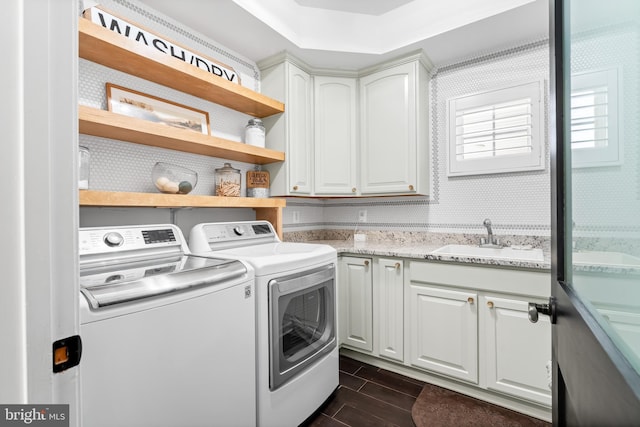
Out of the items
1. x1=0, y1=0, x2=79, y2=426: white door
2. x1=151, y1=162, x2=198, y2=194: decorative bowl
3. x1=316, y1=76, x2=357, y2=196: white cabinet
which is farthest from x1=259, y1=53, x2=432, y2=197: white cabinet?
x1=0, y1=0, x2=79, y2=426: white door

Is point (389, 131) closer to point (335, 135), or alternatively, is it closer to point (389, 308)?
point (335, 135)

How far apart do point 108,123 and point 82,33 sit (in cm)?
38

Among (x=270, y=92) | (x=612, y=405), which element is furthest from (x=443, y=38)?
(x=612, y=405)

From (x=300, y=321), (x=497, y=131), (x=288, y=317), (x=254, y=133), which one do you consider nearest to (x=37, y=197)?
(x=288, y=317)

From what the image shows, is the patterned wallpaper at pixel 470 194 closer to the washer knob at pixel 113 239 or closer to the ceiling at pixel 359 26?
the ceiling at pixel 359 26

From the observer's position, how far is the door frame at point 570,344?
1.14 ft

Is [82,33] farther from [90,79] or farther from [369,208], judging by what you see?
[369,208]

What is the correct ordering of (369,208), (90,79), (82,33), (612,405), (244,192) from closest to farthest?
(612,405), (82,33), (90,79), (244,192), (369,208)

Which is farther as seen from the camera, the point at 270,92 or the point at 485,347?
the point at 270,92

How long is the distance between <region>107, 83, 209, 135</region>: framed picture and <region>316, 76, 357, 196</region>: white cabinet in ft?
3.10

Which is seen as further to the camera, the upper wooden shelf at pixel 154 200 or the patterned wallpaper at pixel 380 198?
the patterned wallpaper at pixel 380 198

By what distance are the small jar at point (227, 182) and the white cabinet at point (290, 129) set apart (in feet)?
1.28

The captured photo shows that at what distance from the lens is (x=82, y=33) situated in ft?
4.34

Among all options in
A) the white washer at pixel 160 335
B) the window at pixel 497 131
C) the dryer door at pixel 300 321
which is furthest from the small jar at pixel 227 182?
the window at pixel 497 131
